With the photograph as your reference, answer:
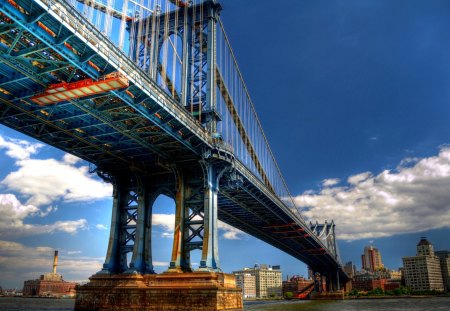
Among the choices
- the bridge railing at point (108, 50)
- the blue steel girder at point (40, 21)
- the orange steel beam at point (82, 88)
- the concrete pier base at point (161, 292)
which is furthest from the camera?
the concrete pier base at point (161, 292)

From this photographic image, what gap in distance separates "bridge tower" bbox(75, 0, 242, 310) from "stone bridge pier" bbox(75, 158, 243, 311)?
0.08 metres

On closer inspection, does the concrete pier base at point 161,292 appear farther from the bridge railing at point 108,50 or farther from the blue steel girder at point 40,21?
the blue steel girder at point 40,21

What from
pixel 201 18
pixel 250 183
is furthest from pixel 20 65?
pixel 250 183

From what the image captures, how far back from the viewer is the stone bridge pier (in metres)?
37.3

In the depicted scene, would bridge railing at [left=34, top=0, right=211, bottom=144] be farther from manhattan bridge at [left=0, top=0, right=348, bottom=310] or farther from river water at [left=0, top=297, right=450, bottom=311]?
river water at [left=0, top=297, right=450, bottom=311]

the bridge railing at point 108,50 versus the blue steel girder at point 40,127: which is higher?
the bridge railing at point 108,50

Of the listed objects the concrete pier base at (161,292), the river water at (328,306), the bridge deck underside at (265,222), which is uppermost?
the bridge deck underside at (265,222)

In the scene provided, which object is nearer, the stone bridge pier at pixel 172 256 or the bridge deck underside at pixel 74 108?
the bridge deck underside at pixel 74 108

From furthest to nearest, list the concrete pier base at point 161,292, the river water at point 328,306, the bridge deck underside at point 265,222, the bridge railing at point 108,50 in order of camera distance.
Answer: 1. the river water at point 328,306
2. the bridge deck underside at point 265,222
3. the concrete pier base at point 161,292
4. the bridge railing at point 108,50

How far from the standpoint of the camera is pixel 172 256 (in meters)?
41.5

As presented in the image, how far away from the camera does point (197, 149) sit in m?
43.1

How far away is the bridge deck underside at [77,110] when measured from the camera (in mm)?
23703

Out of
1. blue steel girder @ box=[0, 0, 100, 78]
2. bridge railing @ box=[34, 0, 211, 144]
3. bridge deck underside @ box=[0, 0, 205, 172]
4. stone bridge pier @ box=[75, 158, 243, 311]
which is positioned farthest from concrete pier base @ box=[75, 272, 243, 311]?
blue steel girder @ box=[0, 0, 100, 78]

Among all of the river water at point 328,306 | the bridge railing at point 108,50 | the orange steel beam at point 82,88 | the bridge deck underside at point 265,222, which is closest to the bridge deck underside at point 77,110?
the bridge railing at point 108,50
